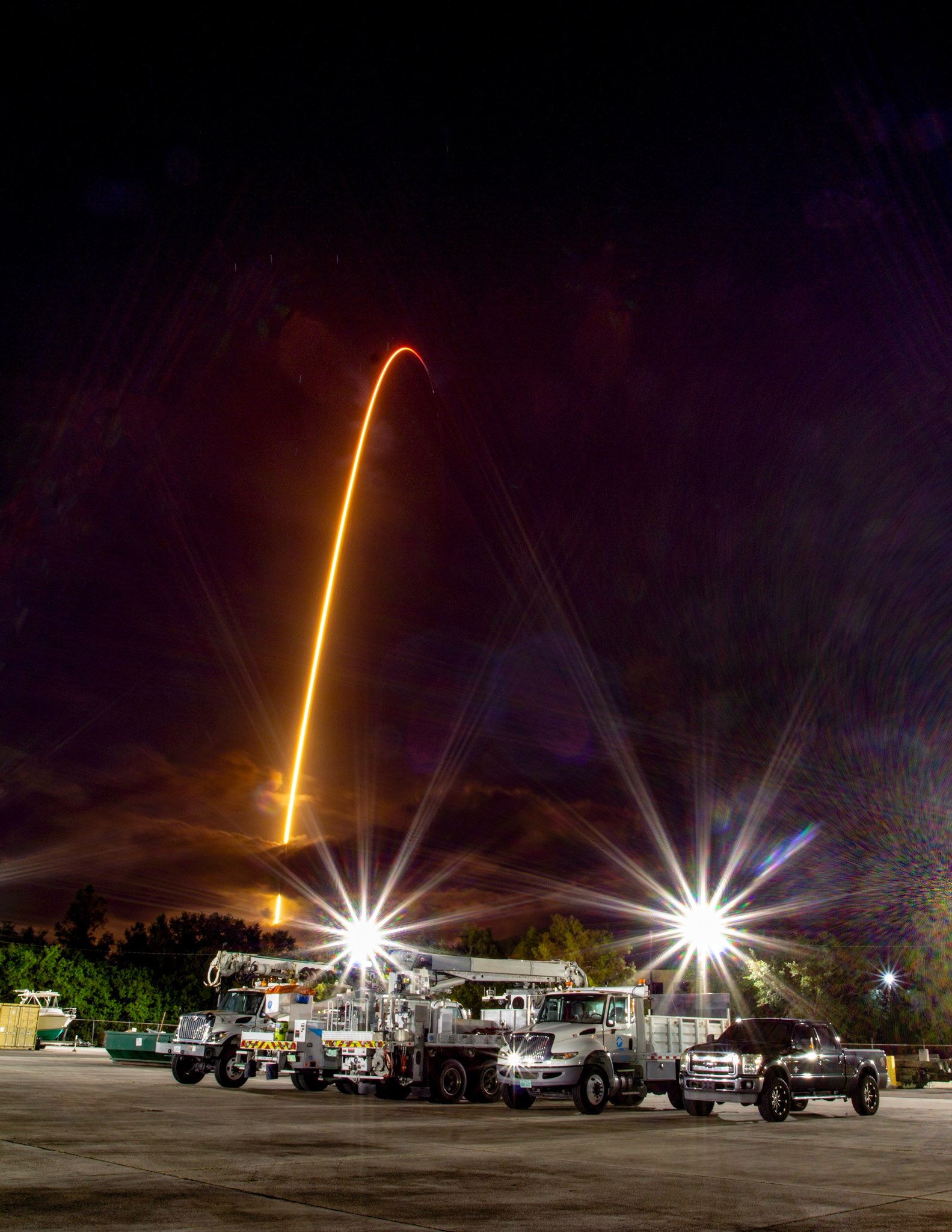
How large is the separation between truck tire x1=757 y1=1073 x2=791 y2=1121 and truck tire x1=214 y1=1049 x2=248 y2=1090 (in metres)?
12.8

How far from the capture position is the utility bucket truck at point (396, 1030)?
2356 cm

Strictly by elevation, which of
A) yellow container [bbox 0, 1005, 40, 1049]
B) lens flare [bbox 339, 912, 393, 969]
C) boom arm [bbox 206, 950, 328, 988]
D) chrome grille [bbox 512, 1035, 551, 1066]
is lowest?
yellow container [bbox 0, 1005, 40, 1049]

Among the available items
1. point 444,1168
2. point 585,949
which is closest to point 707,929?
point 585,949

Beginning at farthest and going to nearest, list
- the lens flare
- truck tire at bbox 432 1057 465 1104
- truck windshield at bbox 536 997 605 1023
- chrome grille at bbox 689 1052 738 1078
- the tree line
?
the tree line
the lens flare
truck tire at bbox 432 1057 465 1104
truck windshield at bbox 536 997 605 1023
chrome grille at bbox 689 1052 738 1078

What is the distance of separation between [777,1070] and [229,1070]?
1339 centimetres

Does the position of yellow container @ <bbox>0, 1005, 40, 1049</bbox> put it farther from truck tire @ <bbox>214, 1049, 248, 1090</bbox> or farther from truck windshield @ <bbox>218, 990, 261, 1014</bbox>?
truck tire @ <bbox>214, 1049, 248, 1090</bbox>

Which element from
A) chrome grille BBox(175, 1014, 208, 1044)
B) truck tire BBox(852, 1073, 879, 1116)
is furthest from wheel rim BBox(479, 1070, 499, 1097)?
truck tire BBox(852, 1073, 879, 1116)

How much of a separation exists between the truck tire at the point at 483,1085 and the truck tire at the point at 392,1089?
137 cm

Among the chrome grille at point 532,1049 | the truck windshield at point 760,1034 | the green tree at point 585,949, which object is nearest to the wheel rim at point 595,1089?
the chrome grille at point 532,1049

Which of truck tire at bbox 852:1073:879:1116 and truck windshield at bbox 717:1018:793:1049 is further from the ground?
truck windshield at bbox 717:1018:793:1049

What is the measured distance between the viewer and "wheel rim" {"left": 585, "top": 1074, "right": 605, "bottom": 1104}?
68.2 feet

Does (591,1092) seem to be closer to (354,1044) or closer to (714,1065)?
(714,1065)

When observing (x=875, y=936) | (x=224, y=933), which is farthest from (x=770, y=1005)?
(x=224, y=933)

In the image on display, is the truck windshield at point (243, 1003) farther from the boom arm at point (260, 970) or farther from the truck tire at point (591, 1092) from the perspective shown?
the truck tire at point (591, 1092)
